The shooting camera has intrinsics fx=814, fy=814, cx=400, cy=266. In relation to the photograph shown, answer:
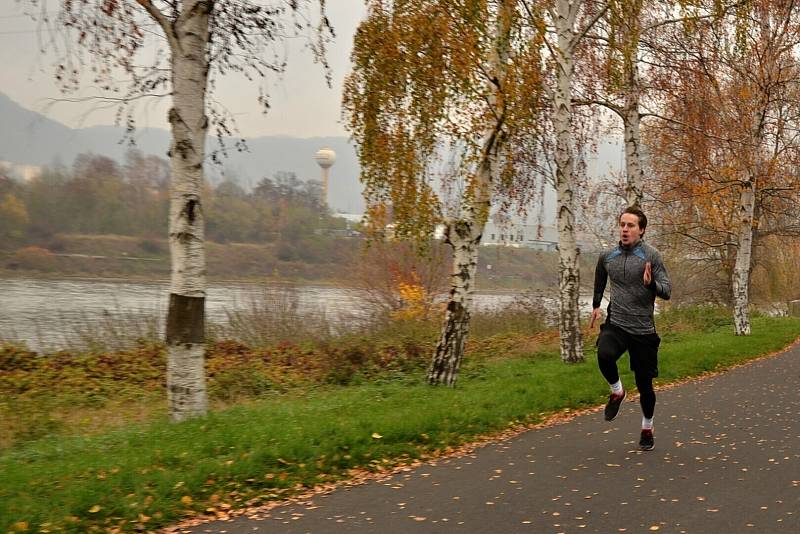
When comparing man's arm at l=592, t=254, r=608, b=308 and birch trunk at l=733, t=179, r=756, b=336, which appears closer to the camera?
man's arm at l=592, t=254, r=608, b=308

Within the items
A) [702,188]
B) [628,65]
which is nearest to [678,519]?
[628,65]

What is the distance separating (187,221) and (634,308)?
4.94 metres

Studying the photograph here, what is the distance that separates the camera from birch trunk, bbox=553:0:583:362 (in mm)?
16984

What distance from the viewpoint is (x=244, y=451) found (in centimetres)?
741

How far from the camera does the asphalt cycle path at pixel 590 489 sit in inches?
215

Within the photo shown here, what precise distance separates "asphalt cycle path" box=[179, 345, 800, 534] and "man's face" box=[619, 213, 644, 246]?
6.68 ft

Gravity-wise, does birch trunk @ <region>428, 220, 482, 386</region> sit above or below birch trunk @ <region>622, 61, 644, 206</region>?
below

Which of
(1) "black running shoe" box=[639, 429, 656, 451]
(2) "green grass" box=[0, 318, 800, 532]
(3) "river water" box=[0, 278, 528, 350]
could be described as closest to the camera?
(2) "green grass" box=[0, 318, 800, 532]

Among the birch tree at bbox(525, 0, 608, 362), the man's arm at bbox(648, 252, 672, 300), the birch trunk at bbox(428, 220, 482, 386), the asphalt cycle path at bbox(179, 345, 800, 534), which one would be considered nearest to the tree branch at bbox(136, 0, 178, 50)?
the birch trunk at bbox(428, 220, 482, 386)

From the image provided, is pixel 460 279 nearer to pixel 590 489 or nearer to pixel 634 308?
pixel 634 308

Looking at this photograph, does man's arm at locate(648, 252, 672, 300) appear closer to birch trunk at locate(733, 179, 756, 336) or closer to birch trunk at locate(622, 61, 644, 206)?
birch trunk at locate(622, 61, 644, 206)

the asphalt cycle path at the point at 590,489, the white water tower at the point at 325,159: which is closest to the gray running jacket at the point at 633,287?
the asphalt cycle path at the point at 590,489

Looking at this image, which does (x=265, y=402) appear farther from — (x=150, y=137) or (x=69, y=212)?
(x=69, y=212)

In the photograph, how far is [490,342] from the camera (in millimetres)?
23703
